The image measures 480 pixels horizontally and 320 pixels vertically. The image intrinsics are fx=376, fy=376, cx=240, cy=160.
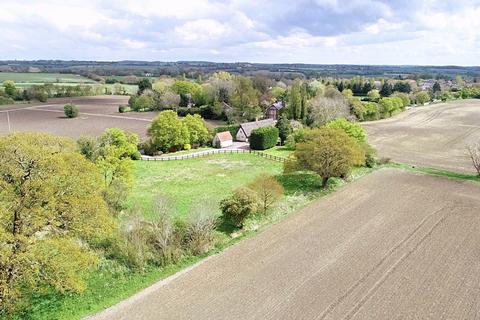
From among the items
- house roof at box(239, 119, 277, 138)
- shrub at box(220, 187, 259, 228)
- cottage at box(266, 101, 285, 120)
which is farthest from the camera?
cottage at box(266, 101, 285, 120)

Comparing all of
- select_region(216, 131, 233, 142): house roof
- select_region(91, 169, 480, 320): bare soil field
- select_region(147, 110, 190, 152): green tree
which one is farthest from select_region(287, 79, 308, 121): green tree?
select_region(91, 169, 480, 320): bare soil field

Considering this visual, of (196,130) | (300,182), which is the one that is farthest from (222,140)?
(300,182)

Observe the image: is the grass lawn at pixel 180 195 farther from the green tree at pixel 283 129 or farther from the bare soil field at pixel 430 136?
the bare soil field at pixel 430 136

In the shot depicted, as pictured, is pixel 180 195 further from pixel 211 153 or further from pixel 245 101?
pixel 245 101

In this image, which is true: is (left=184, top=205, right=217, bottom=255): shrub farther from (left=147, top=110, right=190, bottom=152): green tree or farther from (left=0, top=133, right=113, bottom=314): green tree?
(left=147, top=110, right=190, bottom=152): green tree

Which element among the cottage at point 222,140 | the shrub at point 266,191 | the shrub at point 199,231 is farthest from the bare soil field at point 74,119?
the shrub at point 199,231

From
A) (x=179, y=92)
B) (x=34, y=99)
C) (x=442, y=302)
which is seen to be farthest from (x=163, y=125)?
(x=34, y=99)
